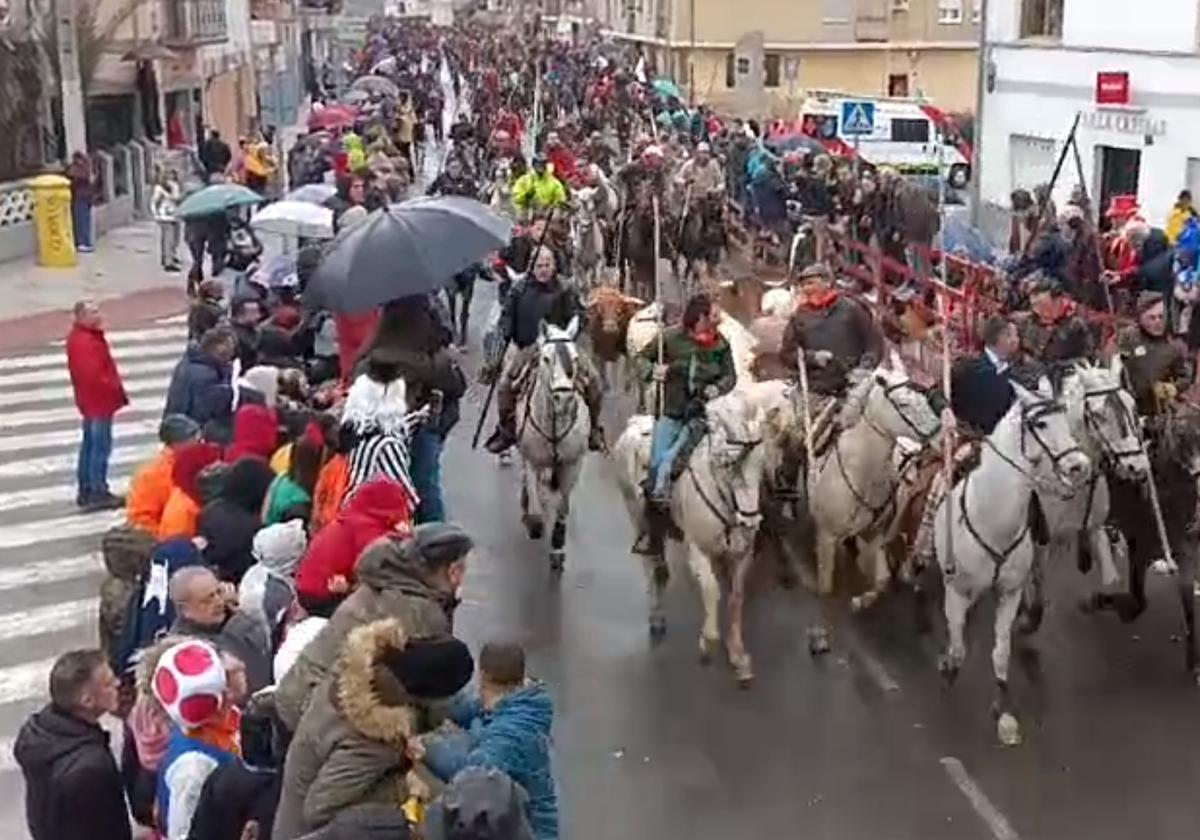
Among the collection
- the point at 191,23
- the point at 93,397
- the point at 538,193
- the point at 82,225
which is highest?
the point at 191,23

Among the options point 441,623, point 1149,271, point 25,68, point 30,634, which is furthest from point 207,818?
point 25,68

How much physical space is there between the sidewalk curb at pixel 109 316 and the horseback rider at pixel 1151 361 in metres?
15.2

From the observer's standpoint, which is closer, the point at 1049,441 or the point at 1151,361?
the point at 1049,441

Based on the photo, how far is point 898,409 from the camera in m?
11.4

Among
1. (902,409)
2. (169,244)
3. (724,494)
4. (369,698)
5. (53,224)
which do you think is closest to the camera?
(369,698)

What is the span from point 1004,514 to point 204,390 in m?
5.81

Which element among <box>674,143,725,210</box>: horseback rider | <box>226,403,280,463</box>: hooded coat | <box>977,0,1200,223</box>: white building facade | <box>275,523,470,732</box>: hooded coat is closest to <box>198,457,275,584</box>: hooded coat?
<box>226,403,280,463</box>: hooded coat

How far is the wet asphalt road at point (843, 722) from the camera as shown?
9633mm

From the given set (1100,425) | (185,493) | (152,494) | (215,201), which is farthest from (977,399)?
(215,201)

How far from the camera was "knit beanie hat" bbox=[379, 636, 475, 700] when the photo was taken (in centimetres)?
588

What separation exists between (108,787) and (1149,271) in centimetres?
1438

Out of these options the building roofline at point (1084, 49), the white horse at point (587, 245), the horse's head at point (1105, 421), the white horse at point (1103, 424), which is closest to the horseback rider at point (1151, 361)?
the white horse at point (1103, 424)

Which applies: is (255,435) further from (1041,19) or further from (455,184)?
(1041,19)

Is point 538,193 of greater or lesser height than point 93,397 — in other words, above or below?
above
